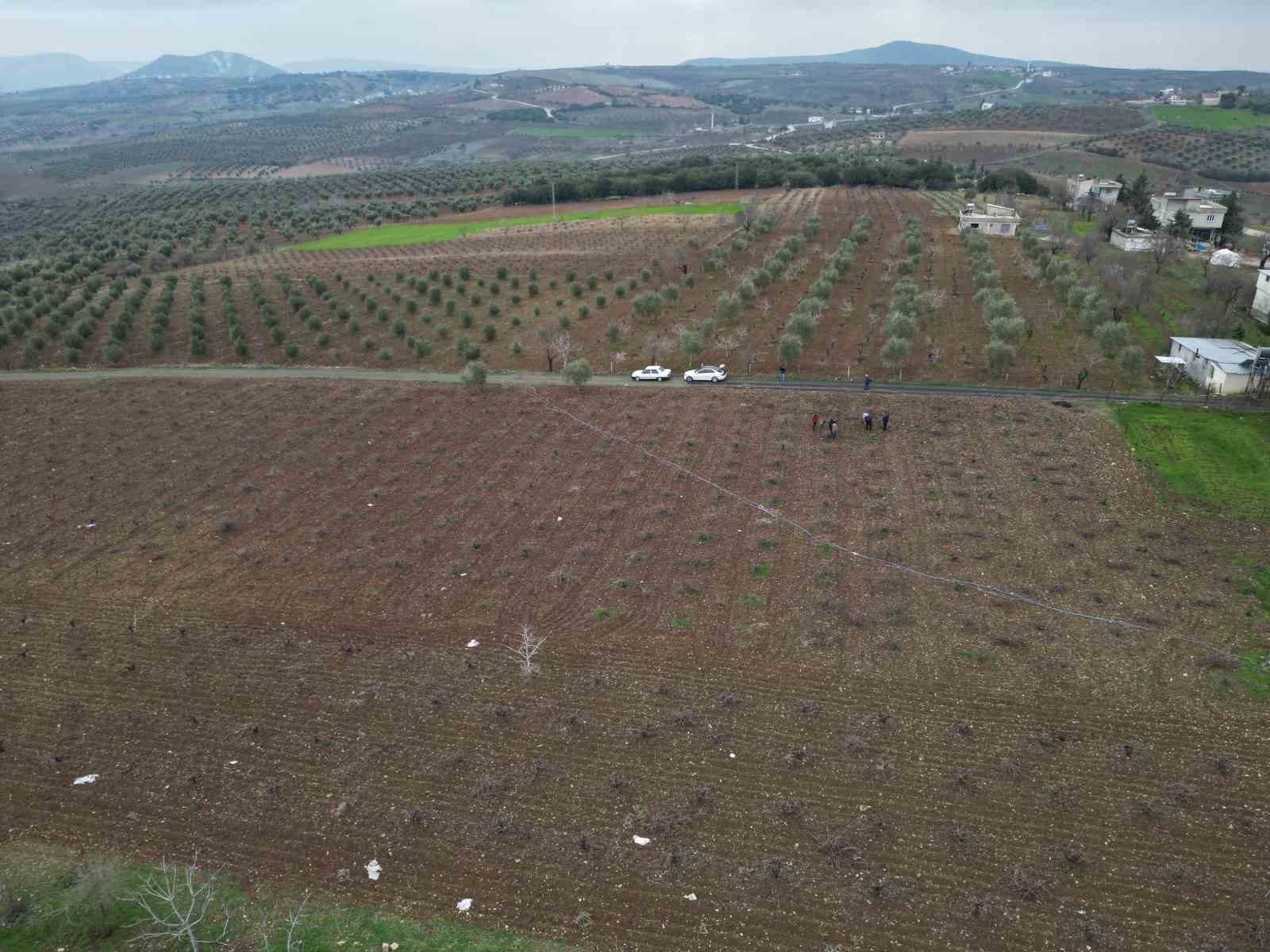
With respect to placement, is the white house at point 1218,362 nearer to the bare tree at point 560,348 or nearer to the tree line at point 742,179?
the bare tree at point 560,348

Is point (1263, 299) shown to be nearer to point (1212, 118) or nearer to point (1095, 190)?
point (1095, 190)

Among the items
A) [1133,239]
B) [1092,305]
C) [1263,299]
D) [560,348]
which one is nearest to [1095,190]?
[1133,239]

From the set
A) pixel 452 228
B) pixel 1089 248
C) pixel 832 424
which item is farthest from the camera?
pixel 452 228

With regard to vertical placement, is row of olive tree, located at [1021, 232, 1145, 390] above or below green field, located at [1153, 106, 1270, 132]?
below

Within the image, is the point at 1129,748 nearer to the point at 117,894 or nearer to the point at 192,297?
the point at 117,894

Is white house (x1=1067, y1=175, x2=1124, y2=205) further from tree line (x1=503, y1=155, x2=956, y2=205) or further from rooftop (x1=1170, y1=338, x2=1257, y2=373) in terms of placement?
rooftop (x1=1170, y1=338, x2=1257, y2=373)

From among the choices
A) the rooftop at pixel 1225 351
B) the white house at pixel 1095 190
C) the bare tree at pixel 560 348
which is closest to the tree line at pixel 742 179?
the white house at pixel 1095 190

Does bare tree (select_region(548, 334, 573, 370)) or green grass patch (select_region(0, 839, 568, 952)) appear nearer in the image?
green grass patch (select_region(0, 839, 568, 952))

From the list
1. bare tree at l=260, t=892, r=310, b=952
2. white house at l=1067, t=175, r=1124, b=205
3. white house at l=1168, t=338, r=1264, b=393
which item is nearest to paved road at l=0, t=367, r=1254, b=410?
white house at l=1168, t=338, r=1264, b=393
